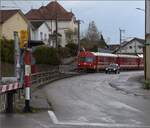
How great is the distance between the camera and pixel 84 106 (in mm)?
21594

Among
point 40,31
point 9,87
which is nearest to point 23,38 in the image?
point 9,87

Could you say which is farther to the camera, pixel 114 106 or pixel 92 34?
pixel 92 34

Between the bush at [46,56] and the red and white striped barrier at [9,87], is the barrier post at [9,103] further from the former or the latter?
the bush at [46,56]

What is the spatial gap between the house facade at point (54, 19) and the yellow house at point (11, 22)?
68.3ft

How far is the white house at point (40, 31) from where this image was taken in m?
105

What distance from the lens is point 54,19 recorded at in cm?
12300

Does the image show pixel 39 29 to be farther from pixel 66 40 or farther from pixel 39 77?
pixel 39 77

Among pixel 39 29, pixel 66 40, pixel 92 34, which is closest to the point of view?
pixel 39 29

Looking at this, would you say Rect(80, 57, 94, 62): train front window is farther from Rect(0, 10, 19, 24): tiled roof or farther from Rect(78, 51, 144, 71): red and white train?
Rect(0, 10, 19, 24): tiled roof

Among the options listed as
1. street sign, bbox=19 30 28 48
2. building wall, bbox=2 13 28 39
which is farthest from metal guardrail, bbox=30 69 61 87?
building wall, bbox=2 13 28 39

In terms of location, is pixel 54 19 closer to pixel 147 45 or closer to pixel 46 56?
pixel 46 56

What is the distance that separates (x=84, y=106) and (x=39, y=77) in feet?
60.6

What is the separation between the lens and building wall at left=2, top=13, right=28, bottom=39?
86725 mm

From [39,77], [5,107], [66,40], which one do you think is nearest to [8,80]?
[5,107]
